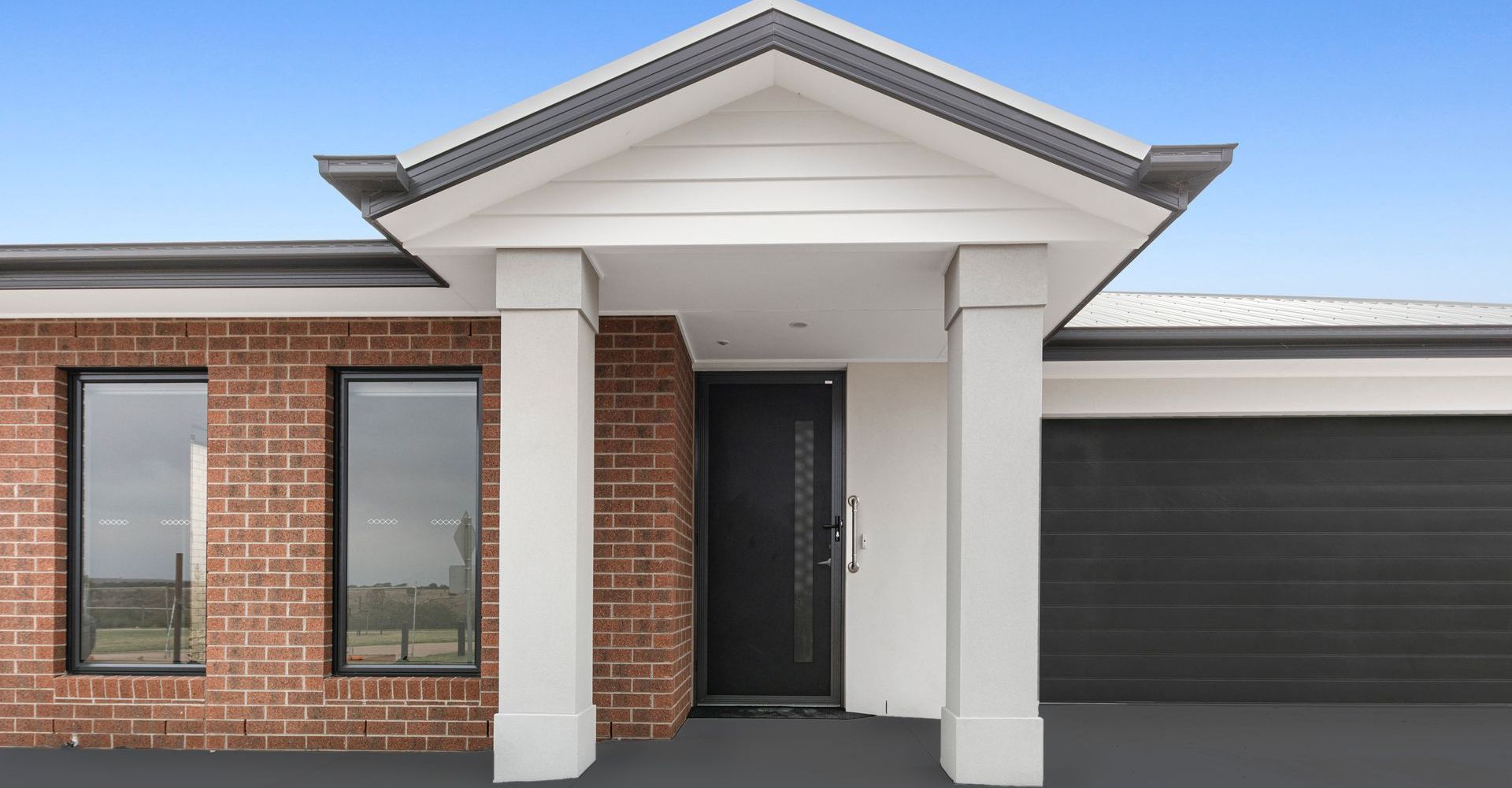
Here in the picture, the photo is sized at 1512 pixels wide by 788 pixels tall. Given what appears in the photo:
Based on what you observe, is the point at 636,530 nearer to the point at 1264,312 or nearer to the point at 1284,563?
the point at 1284,563

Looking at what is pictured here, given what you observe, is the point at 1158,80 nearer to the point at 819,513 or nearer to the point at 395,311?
the point at 819,513

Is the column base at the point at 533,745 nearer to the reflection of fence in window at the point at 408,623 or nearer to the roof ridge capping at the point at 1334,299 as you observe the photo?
the reflection of fence in window at the point at 408,623

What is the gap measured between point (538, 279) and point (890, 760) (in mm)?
3212

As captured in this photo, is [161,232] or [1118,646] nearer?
[161,232]

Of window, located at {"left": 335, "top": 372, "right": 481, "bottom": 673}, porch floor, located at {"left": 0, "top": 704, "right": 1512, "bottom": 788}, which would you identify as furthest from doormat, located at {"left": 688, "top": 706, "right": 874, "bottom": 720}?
window, located at {"left": 335, "top": 372, "right": 481, "bottom": 673}

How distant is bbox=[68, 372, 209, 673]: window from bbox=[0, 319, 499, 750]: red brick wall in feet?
0.40

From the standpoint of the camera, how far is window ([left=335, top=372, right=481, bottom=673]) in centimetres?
658

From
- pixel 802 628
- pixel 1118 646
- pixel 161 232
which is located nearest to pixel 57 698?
pixel 161 232

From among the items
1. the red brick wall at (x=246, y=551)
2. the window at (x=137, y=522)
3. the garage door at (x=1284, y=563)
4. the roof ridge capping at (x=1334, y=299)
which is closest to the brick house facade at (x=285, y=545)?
the red brick wall at (x=246, y=551)

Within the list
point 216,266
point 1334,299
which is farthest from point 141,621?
point 1334,299

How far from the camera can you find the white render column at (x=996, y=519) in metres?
4.97

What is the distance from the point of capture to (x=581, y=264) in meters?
5.25

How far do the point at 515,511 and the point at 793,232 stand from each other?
1833mm

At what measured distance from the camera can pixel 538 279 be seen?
5242mm
